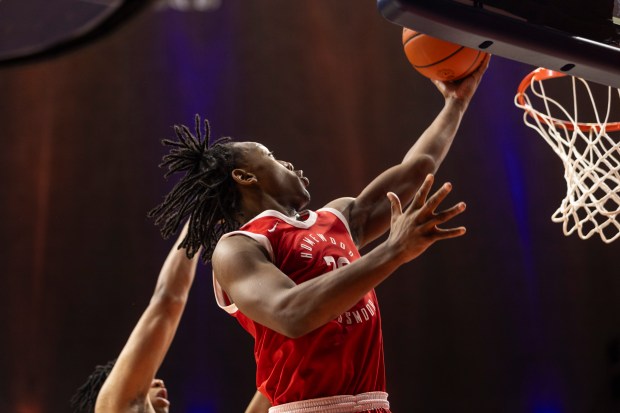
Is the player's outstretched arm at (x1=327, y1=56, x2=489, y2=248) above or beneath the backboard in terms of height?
beneath

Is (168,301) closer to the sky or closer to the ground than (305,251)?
closer to the ground

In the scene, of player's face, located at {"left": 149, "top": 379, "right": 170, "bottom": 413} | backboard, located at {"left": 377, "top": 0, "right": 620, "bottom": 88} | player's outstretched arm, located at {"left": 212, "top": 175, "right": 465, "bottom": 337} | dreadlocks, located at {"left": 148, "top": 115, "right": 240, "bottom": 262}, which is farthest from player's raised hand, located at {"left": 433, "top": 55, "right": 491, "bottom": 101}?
player's face, located at {"left": 149, "top": 379, "right": 170, "bottom": 413}

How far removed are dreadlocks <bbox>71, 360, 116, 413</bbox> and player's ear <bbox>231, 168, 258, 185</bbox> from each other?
1981 mm

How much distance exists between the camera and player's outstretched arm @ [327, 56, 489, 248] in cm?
265

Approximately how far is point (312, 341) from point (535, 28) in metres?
1.08

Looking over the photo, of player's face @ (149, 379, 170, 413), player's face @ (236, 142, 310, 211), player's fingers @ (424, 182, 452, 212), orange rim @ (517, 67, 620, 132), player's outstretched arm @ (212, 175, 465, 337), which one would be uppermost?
orange rim @ (517, 67, 620, 132)

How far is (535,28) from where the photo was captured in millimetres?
2225

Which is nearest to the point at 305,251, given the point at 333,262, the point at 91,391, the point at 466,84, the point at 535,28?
the point at 333,262

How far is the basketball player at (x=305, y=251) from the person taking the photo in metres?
1.81

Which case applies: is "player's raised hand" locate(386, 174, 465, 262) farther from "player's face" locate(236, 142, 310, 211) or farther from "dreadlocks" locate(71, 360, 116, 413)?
"dreadlocks" locate(71, 360, 116, 413)

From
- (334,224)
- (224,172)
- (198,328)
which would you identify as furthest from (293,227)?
(198,328)

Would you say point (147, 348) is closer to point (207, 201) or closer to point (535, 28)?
point (207, 201)

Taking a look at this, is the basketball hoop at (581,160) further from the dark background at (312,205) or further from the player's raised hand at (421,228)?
the dark background at (312,205)

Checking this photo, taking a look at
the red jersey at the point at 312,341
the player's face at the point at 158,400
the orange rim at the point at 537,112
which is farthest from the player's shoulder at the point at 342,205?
the player's face at the point at 158,400
